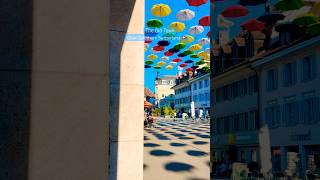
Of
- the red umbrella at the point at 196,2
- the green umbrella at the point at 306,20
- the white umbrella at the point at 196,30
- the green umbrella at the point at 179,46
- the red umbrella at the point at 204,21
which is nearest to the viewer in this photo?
the green umbrella at the point at 306,20

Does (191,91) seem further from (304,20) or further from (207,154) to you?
(304,20)

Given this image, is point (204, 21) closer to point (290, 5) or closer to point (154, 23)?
point (154, 23)

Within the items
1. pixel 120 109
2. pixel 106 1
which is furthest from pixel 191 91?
pixel 106 1

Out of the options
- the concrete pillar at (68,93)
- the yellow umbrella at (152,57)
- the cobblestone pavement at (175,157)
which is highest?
the yellow umbrella at (152,57)

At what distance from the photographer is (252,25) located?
584cm

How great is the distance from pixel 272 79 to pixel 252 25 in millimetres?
971

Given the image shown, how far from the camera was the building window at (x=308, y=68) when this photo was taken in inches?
205

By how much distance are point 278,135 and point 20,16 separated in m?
4.20

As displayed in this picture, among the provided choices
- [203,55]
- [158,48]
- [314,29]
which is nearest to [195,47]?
[203,55]

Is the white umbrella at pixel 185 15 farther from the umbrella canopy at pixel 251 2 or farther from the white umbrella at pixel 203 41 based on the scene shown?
the umbrella canopy at pixel 251 2

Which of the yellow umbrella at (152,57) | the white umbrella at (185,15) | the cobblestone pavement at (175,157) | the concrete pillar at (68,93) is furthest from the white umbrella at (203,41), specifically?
the concrete pillar at (68,93)

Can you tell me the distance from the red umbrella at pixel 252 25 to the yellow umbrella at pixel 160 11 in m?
1.86

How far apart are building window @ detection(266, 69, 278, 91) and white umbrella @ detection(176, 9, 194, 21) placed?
215 centimetres

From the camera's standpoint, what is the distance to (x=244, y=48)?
5766mm
